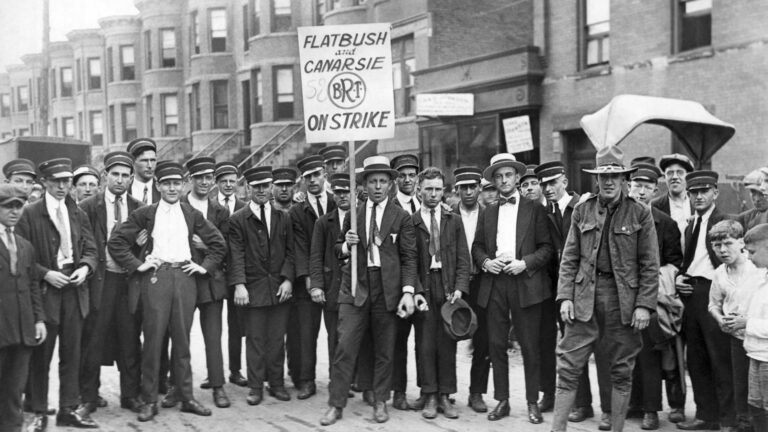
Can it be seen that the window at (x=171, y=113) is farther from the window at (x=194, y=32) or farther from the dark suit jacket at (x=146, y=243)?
the dark suit jacket at (x=146, y=243)

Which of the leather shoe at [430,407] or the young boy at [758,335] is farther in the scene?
the leather shoe at [430,407]

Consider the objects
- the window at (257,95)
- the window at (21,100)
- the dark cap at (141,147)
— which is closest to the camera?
the dark cap at (141,147)

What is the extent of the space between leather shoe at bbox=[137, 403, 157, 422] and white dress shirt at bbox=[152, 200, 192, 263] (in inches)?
53.4

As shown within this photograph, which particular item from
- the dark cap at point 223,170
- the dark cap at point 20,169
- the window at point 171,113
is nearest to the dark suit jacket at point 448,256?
the dark cap at point 223,170

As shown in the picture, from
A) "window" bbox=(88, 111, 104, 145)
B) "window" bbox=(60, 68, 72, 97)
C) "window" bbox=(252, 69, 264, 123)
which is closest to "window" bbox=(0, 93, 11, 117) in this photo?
"window" bbox=(60, 68, 72, 97)

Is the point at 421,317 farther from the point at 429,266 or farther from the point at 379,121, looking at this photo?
the point at 379,121

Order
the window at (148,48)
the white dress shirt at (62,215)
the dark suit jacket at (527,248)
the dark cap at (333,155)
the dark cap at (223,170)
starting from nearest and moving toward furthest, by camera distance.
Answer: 1. the white dress shirt at (62,215)
2. the dark suit jacket at (527,248)
3. the dark cap at (223,170)
4. the dark cap at (333,155)
5. the window at (148,48)

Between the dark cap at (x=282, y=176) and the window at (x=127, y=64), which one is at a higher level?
the window at (x=127, y=64)

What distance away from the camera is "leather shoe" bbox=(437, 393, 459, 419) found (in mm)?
7129

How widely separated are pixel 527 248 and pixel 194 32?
32.8 metres

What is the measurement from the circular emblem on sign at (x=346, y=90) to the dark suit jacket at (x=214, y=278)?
1.80 meters

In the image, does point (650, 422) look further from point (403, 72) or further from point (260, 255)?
point (403, 72)

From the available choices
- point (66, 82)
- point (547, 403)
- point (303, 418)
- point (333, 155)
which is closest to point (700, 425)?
point (547, 403)

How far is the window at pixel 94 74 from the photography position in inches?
1806
